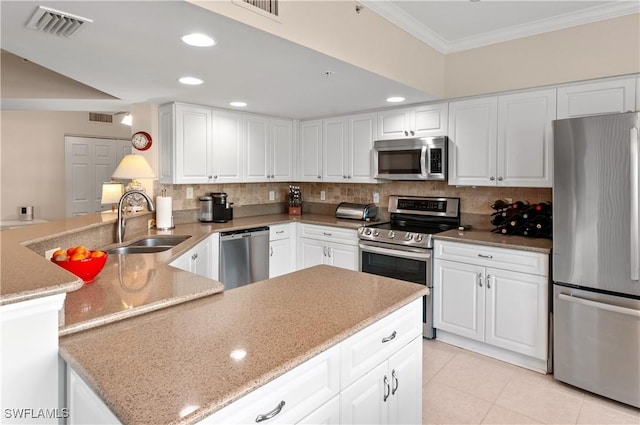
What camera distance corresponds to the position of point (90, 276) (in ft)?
5.58

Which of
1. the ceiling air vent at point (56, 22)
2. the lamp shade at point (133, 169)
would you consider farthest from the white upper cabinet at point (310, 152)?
the ceiling air vent at point (56, 22)

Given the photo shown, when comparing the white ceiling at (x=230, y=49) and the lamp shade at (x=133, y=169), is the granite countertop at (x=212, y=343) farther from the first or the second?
the lamp shade at (x=133, y=169)

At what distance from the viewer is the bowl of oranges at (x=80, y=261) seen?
159cm

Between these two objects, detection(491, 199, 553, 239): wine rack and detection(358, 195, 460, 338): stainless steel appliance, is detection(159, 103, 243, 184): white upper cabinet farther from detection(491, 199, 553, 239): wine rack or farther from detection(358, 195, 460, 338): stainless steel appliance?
detection(491, 199, 553, 239): wine rack

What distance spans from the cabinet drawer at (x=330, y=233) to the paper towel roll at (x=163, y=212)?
4.72ft

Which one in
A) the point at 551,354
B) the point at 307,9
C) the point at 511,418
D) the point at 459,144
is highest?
the point at 307,9

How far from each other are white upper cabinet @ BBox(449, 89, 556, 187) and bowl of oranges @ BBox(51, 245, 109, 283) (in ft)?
9.50

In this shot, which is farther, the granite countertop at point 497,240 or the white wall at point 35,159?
the white wall at point 35,159

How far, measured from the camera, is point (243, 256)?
3812 millimetres

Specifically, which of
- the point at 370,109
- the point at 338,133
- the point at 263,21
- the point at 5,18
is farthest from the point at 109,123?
the point at 263,21

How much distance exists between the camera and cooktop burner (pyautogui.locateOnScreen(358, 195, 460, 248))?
346cm

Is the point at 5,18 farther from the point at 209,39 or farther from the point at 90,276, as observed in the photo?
the point at 90,276

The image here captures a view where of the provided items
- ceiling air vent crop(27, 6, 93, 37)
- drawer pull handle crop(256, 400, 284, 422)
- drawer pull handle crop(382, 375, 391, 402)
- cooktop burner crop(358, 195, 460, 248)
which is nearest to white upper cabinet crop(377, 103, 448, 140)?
cooktop burner crop(358, 195, 460, 248)

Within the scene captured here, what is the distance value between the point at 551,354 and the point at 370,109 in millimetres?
2665
